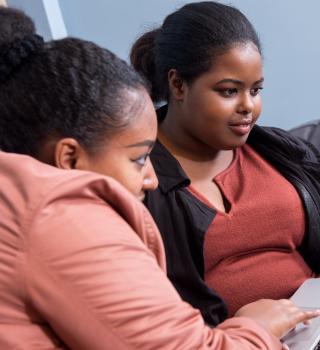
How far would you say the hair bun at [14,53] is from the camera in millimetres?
808

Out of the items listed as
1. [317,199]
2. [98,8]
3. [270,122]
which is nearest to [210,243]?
[317,199]

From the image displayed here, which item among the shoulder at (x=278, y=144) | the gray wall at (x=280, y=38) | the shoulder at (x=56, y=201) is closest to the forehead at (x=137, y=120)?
the shoulder at (x=56, y=201)

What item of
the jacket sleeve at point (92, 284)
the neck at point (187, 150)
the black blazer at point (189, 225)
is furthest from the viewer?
the neck at point (187, 150)

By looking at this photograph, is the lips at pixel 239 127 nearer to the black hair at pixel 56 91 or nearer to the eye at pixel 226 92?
the eye at pixel 226 92

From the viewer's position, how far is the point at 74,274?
2.04 ft

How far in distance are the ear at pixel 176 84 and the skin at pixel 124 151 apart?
0.42 m

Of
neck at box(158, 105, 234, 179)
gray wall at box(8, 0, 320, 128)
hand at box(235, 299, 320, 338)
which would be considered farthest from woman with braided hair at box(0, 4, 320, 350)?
gray wall at box(8, 0, 320, 128)

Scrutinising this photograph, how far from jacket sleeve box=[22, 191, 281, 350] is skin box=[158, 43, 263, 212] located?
610mm

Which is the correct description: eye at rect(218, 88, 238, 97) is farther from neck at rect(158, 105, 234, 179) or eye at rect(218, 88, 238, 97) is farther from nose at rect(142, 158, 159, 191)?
nose at rect(142, 158, 159, 191)

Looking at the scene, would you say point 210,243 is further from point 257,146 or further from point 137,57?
point 137,57

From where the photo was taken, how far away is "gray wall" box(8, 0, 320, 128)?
71.0 inches

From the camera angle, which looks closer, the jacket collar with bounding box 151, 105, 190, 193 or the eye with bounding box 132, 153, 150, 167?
the eye with bounding box 132, 153, 150, 167

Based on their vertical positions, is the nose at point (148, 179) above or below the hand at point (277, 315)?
above

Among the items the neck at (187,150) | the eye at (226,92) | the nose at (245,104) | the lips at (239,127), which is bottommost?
the neck at (187,150)
